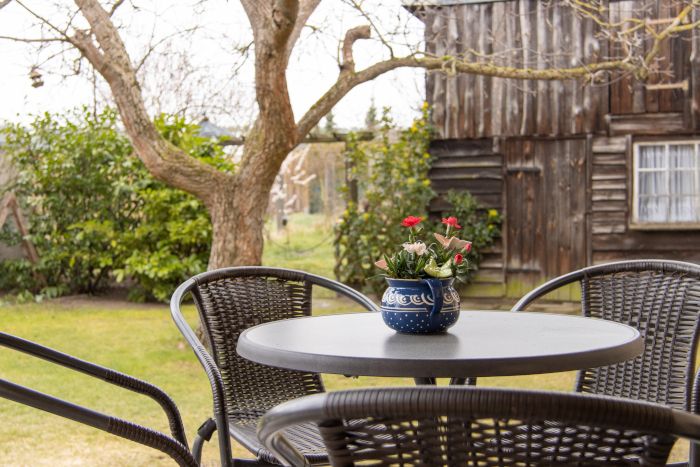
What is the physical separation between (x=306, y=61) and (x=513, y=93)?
3231mm

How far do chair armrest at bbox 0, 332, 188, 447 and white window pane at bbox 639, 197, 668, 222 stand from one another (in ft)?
21.9

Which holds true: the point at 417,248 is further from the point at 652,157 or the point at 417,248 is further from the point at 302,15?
the point at 652,157

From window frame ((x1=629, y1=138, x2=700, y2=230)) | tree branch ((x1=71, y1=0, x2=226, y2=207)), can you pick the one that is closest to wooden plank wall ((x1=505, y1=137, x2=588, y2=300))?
window frame ((x1=629, y1=138, x2=700, y2=230))

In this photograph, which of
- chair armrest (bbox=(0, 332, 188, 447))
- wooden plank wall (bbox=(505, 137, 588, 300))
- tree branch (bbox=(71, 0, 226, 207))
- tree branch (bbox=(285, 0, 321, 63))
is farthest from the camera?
wooden plank wall (bbox=(505, 137, 588, 300))

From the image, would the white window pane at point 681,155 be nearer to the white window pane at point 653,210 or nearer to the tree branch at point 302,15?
the white window pane at point 653,210

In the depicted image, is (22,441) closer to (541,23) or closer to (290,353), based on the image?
(290,353)

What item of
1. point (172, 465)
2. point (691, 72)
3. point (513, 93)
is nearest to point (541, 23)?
point (513, 93)

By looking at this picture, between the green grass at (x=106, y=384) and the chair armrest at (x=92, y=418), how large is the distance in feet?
5.38

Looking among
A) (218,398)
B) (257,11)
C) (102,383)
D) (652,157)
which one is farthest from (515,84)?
(218,398)

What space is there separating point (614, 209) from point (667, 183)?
626 mm

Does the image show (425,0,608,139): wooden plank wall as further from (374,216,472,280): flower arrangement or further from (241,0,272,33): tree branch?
(374,216,472,280): flower arrangement

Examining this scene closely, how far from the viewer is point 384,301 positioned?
5.37 feet

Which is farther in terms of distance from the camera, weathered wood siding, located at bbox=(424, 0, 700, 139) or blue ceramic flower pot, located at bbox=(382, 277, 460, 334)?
weathered wood siding, located at bbox=(424, 0, 700, 139)

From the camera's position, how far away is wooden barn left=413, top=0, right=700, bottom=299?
6.96m
